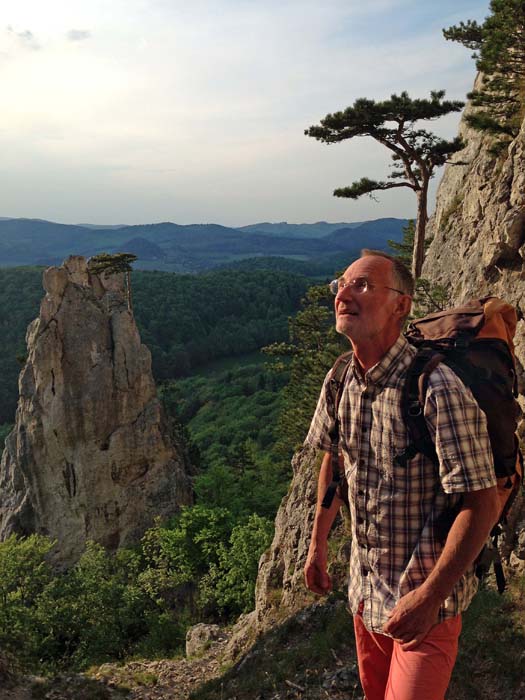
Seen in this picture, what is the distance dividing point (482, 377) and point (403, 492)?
2.54ft

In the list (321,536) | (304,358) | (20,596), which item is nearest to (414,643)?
(321,536)

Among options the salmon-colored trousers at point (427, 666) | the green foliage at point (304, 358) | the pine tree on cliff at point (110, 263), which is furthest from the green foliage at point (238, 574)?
the salmon-colored trousers at point (427, 666)

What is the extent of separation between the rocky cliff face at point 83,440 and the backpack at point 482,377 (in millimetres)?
31019

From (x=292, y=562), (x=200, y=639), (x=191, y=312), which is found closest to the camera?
(x=292, y=562)

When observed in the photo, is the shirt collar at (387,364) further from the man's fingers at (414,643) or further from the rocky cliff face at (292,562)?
the rocky cliff face at (292,562)

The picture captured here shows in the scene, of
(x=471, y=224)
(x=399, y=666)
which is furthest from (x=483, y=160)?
(x=399, y=666)

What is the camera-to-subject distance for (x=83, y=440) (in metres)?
32.2

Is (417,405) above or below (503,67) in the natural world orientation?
below

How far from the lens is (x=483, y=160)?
1805 centimetres

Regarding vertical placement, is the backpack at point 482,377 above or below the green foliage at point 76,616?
above

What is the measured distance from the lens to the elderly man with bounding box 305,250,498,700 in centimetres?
284

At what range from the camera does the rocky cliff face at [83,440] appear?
1264 inches

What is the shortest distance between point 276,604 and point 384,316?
11.0m

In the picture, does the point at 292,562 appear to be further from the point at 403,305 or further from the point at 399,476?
the point at 403,305
